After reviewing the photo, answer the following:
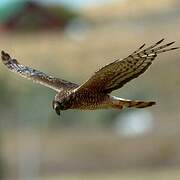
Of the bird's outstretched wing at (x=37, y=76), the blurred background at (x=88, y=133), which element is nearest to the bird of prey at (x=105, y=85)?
the bird's outstretched wing at (x=37, y=76)

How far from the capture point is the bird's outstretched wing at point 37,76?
1.04m

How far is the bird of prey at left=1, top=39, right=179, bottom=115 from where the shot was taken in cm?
100

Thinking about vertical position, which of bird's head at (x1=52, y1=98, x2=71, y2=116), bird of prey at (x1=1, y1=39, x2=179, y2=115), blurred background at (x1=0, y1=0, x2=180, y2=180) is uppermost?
blurred background at (x1=0, y1=0, x2=180, y2=180)

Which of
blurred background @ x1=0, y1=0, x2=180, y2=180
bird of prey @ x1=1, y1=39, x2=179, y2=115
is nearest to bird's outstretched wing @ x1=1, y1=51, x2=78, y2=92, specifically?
bird of prey @ x1=1, y1=39, x2=179, y2=115

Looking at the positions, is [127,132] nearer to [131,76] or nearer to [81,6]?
[131,76]

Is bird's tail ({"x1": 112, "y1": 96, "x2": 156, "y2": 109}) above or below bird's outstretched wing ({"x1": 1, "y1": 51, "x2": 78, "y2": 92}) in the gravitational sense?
below

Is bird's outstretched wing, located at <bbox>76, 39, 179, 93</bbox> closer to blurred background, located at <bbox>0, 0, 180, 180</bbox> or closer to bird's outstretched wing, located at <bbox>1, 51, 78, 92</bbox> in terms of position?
bird's outstretched wing, located at <bbox>1, 51, 78, 92</bbox>

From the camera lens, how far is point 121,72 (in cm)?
103

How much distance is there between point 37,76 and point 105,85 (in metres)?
0.12

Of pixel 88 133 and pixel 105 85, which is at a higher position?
pixel 88 133

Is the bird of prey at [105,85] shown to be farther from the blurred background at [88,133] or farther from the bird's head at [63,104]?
the blurred background at [88,133]

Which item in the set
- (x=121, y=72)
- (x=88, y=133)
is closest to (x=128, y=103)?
(x=121, y=72)

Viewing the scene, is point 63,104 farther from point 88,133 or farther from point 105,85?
point 88,133

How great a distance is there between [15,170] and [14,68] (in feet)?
34.5
